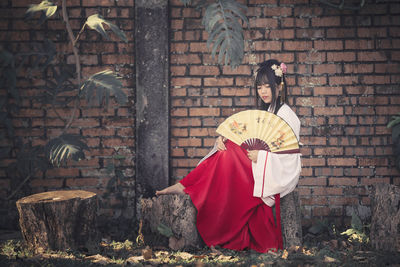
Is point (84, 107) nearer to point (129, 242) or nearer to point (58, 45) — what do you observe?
point (58, 45)

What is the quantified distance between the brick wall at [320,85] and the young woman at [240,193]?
794 mm

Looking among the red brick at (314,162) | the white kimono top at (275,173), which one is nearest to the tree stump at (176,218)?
the white kimono top at (275,173)

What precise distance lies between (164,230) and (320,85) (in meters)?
2.29

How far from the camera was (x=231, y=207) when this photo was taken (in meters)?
3.18

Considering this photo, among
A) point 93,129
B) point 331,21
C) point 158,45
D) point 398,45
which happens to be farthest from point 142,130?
point 398,45

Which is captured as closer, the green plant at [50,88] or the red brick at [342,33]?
the green plant at [50,88]

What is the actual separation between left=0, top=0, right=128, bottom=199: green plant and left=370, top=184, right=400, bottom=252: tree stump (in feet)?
8.03

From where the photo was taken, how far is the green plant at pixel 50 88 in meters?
3.38

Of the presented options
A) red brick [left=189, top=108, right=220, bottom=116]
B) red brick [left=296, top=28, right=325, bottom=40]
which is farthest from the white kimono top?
red brick [left=296, top=28, right=325, bottom=40]

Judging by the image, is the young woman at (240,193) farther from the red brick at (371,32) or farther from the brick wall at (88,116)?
the red brick at (371,32)

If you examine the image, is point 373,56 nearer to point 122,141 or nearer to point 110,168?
point 122,141

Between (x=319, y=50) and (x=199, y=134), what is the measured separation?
1620mm

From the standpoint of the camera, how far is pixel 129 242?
3350 mm

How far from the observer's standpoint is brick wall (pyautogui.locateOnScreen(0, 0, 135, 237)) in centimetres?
396
